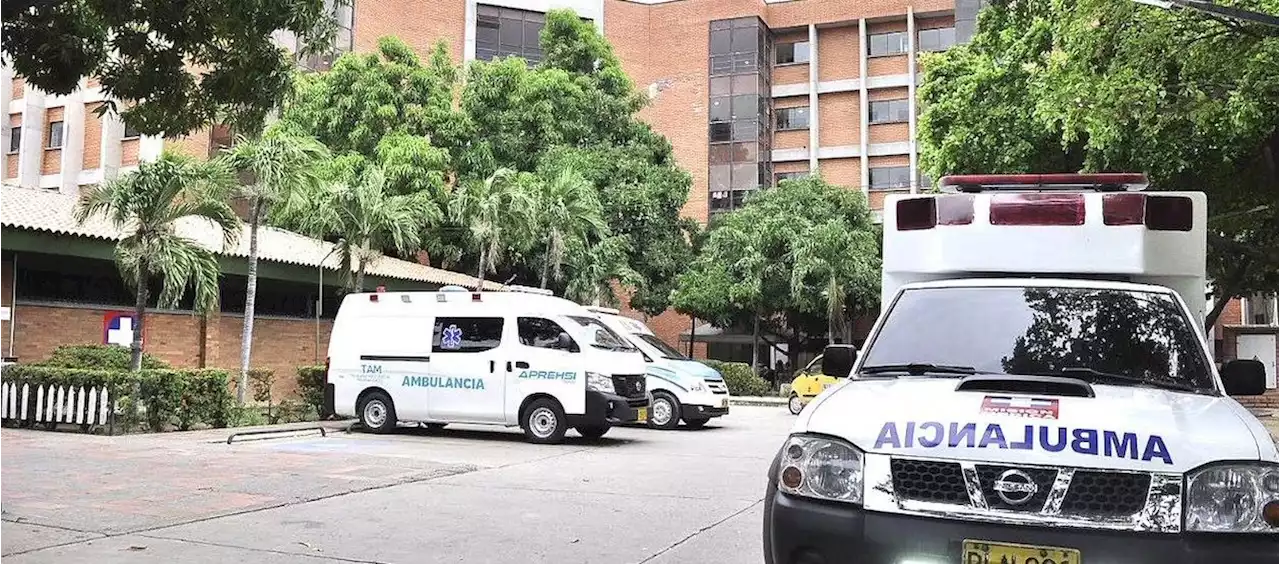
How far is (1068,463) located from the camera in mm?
3967

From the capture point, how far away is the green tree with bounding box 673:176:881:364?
3494 cm

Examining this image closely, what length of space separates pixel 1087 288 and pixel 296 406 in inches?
575

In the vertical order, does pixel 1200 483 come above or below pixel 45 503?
above

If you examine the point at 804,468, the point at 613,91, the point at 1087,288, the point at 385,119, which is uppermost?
the point at 613,91

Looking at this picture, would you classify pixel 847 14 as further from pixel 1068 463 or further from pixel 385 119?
pixel 1068 463

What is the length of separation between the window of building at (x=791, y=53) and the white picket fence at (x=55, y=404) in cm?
3994

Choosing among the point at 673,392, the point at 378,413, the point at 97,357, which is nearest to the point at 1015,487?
the point at 378,413

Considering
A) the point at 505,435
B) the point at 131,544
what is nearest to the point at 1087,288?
the point at 131,544

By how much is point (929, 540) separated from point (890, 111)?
150 feet

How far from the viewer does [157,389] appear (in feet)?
49.4

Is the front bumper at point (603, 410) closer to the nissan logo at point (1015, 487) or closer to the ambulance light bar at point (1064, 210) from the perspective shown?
the ambulance light bar at point (1064, 210)

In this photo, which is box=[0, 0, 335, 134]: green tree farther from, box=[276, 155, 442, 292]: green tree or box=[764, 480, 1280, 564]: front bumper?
box=[276, 155, 442, 292]: green tree

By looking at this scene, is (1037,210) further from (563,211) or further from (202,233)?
(563,211)

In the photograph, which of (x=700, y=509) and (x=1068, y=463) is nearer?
(x=1068, y=463)
